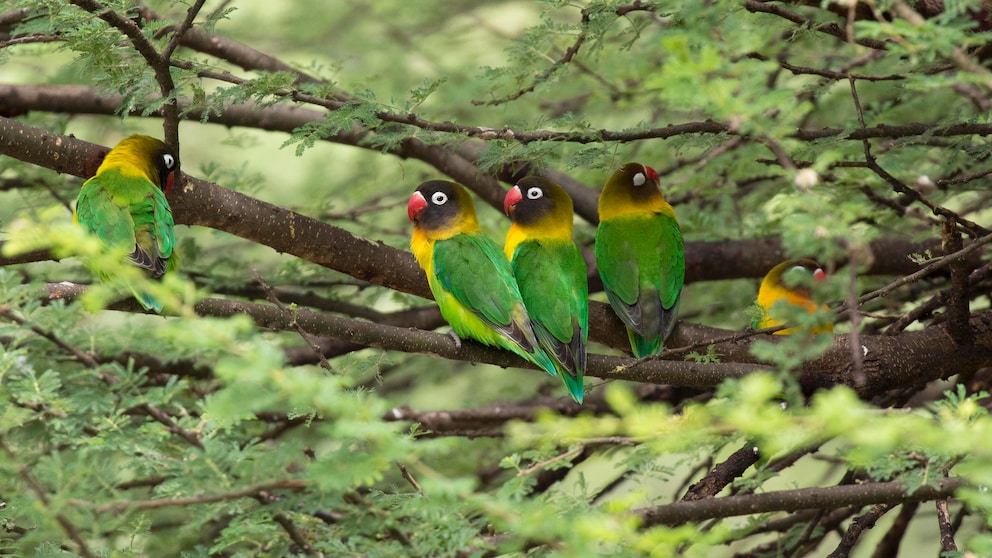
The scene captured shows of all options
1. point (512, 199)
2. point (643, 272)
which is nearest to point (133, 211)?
point (512, 199)

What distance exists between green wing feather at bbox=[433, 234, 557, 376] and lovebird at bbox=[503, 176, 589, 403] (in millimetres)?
83

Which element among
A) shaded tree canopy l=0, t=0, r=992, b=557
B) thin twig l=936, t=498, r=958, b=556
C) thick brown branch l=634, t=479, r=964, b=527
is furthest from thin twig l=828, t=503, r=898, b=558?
thick brown branch l=634, t=479, r=964, b=527

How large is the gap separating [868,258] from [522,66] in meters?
2.24

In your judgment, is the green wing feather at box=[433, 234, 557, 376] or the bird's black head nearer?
the green wing feather at box=[433, 234, 557, 376]

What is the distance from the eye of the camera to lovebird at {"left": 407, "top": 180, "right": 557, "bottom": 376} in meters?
3.98

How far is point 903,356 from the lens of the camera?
383cm

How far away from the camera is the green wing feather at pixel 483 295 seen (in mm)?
3969

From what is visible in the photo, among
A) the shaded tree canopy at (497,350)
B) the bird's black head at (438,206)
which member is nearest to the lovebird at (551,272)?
the shaded tree canopy at (497,350)

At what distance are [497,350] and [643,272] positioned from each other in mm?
781

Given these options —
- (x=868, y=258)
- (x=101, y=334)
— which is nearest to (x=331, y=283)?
(x=101, y=334)

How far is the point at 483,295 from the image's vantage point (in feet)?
13.3

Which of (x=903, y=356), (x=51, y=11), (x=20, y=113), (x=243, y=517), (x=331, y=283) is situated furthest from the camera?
(x=331, y=283)

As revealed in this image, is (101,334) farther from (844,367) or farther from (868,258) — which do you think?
(868,258)

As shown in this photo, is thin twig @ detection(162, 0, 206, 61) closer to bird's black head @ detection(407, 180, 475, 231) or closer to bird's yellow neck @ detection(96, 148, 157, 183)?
bird's yellow neck @ detection(96, 148, 157, 183)
